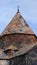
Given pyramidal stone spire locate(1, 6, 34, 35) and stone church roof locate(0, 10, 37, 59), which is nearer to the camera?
stone church roof locate(0, 10, 37, 59)

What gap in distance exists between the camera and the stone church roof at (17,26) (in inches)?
1216

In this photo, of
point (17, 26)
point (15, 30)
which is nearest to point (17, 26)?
point (17, 26)

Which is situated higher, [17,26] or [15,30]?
[17,26]

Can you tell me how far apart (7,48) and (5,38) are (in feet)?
4.81

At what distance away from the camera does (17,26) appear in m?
31.5

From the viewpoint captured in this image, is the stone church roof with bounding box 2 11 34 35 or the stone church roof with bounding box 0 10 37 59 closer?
the stone church roof with bounding box 0 10 37 59

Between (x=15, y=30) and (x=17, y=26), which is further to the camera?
(x=17, y=26)

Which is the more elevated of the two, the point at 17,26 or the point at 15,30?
the point at 17,26

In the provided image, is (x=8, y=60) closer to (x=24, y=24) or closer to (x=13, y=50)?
(x=13, y=50)

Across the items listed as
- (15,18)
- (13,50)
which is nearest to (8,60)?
(13,50)

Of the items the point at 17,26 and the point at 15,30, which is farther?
the point at 17,26

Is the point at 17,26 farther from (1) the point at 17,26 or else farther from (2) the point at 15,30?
(2) the point at 15,30

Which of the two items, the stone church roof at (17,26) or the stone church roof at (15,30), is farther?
the stone church roof at (17,26)

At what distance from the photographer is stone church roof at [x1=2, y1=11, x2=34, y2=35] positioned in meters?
30.9
